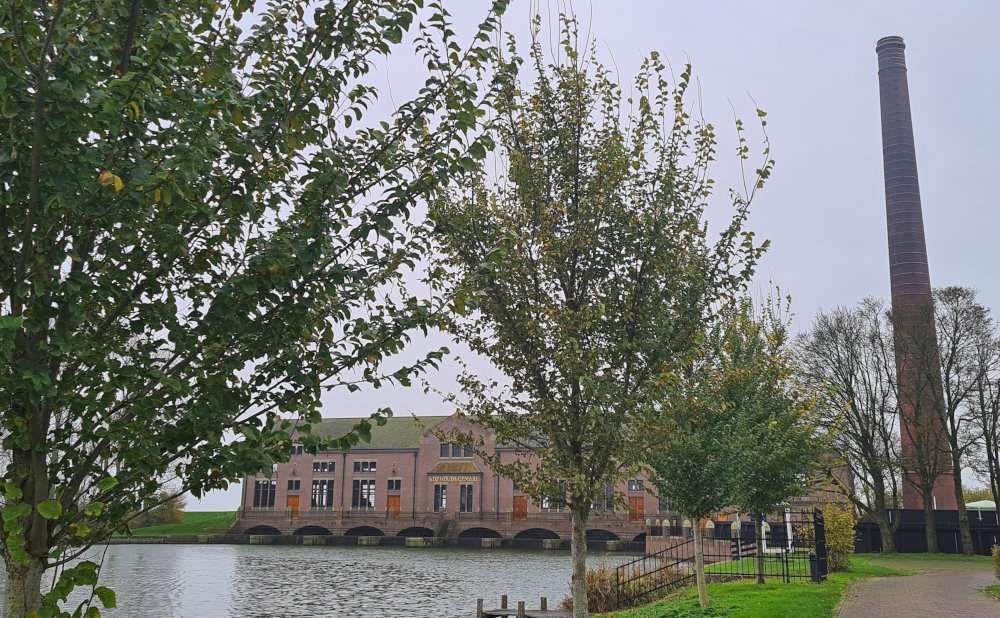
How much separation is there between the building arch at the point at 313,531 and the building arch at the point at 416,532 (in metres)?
9.14

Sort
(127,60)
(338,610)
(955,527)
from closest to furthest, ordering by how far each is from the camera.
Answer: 1. (127,60)
2. (338,610)
3. (955,527)

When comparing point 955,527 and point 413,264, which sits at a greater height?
point 413,264

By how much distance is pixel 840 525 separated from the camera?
29.2m

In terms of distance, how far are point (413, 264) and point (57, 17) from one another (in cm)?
267

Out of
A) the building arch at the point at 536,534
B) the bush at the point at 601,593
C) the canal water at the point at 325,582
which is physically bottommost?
the canal water at the point at 325,582

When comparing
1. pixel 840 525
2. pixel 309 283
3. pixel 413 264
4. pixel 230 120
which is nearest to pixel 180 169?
pixel 230 120

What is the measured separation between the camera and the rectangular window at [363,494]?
289 ft

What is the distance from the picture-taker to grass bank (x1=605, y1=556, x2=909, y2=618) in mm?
17422

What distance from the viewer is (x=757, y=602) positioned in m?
19.0

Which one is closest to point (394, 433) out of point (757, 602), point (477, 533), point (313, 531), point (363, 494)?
point (363, 494)

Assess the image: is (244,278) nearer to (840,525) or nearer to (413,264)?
(413,264)

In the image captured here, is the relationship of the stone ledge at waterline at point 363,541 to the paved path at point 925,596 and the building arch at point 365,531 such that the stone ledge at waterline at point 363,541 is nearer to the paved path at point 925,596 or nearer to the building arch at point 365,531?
the building arch at point 365,531

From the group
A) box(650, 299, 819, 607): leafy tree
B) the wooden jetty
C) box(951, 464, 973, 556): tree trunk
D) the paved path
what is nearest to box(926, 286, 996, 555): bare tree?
box(951, 464, 973, 556): tree trunk

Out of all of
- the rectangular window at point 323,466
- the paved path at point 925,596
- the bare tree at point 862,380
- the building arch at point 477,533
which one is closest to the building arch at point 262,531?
the rectangular window at point 323,466
